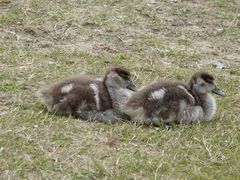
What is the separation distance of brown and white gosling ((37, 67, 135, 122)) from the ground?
0.12m

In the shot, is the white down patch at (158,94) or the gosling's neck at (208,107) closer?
the white down patch at (158,94)

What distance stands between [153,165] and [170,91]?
0.97 m

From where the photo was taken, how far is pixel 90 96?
5277 millimetres

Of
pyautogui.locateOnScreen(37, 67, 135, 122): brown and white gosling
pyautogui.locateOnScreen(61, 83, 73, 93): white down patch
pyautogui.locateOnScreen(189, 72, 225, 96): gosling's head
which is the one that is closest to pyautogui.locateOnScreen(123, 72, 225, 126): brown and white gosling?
pyautogui.locateOnScreen(189, 72, 225, 96): gosling's head

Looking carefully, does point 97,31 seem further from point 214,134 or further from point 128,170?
point 128,170

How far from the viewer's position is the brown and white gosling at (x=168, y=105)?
5.25m

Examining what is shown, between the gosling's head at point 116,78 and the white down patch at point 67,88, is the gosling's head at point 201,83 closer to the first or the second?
the gosling's head at point 116,78

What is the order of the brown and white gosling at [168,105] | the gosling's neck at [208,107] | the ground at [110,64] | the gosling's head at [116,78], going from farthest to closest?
the gosling's neck at [208,107] → the gosling's head at [116,78] → the brown and white gosling at [168,105] → the ground at [110,64]

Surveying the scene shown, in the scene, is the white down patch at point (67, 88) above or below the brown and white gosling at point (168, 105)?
above

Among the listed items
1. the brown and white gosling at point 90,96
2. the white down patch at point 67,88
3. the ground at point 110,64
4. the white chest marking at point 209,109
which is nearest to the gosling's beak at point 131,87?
the brown and white gosling at point 90,96

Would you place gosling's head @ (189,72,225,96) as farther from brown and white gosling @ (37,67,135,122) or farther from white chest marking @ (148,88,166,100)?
brown and white gosling @ (37,67,135,122)

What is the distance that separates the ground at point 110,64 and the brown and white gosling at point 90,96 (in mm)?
116

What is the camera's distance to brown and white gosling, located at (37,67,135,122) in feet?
17.3

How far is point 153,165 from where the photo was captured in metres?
4.49
